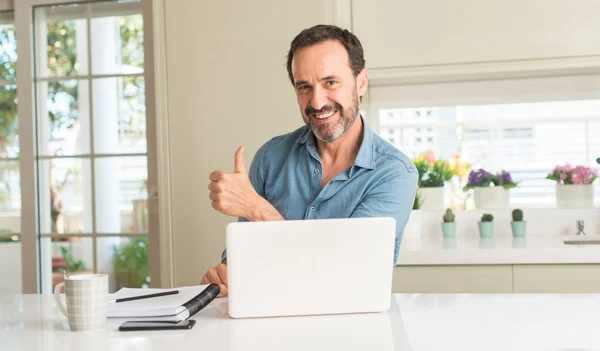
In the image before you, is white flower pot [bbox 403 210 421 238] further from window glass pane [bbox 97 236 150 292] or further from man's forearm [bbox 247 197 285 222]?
man's forearm [bbox 247 197 285 222]

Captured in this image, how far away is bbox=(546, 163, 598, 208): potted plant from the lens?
3.37m

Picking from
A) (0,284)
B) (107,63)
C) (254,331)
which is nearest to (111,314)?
(254,331)

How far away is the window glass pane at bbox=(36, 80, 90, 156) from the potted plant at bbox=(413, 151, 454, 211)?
1838 millimetres

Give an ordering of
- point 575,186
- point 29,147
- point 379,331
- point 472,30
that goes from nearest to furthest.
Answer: point 379,331, point 472,30, point 575,186, point 29,147

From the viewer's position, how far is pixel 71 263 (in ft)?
12.2

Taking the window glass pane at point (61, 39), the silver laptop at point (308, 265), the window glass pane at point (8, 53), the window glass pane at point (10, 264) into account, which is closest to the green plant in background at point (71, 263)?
the window glass pane at point (10, 264)

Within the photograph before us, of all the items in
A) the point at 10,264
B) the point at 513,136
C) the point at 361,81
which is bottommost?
the point at 10,264

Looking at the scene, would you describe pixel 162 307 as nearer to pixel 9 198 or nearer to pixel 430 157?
pixel 430 157

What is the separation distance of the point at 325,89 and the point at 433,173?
1544 millimetres

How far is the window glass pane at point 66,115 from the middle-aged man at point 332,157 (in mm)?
1853

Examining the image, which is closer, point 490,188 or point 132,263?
point 490,188

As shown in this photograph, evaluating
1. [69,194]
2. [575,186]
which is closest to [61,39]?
[69,194]

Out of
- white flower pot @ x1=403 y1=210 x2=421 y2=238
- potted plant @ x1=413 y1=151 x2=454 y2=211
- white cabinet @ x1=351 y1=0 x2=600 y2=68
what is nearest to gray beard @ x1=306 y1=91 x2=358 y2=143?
white cabinet @ x1=351 y1=0 x2=600 y2=68

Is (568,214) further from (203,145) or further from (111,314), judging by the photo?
(111,314)
